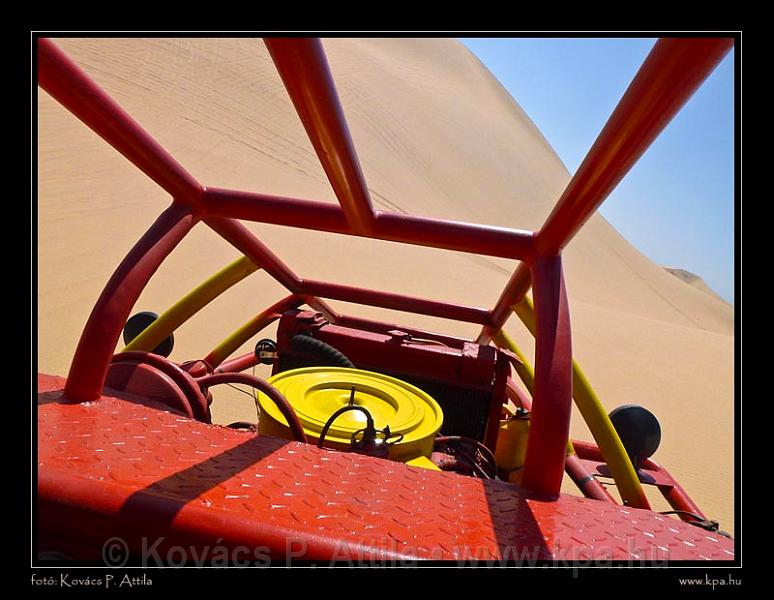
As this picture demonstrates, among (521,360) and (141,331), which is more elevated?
(141,331)

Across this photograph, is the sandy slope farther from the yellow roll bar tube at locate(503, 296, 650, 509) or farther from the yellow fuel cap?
the yellow roll bar tube at locate(503, 296, 650, 509)

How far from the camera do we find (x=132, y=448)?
3.48ft

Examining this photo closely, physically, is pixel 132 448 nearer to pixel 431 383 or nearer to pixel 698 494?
pixel 431 383

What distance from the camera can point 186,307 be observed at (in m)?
2.14

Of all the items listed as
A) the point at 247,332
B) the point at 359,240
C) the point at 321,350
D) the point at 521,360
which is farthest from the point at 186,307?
the point at 359,240

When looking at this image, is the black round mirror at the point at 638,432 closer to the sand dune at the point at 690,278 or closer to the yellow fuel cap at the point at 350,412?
the yellow fuel cap at the point at 350,412

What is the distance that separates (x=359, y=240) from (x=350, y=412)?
1190 cm

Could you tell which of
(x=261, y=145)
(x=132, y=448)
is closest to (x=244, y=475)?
(x=132, y=448)

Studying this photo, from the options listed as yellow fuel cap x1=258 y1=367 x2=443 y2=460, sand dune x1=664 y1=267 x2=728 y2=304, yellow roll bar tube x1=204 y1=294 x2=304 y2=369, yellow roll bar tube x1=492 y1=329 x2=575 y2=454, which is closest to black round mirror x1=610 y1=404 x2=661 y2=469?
yellow roll bar tube x1=492 y1=329 x2=575 y2=454

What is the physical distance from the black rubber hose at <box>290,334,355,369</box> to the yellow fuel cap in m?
0.25

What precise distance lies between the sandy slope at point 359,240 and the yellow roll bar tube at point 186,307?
2.88 m

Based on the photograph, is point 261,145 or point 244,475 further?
Answer: point 261,145

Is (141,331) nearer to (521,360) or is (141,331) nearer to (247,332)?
(247,332)

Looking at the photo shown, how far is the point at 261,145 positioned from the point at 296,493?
19.3 meters
